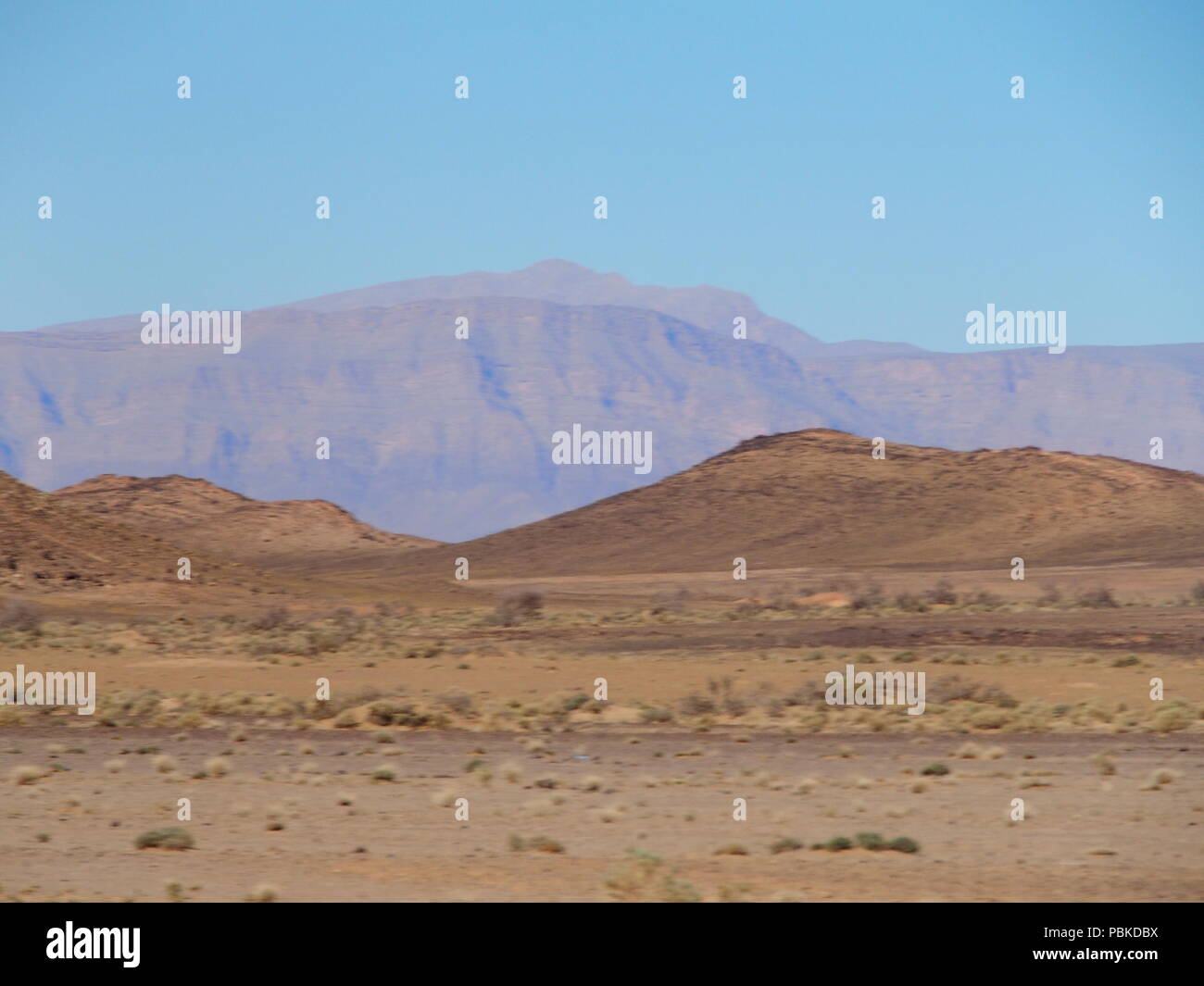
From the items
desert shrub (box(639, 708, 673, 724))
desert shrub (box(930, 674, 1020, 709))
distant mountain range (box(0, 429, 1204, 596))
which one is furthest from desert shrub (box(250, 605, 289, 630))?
desert shrub (box(930, 674, 1020, 709))

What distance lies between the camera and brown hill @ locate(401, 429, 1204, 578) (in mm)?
93000

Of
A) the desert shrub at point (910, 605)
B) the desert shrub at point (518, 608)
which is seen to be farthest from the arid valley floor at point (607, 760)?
the desert shrub at point (910, 605)

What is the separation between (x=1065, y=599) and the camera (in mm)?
60219

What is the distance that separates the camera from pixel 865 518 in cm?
10388

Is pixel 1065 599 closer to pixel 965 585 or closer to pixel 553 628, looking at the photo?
pixel 965 585

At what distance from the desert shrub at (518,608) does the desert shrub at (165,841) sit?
129ft

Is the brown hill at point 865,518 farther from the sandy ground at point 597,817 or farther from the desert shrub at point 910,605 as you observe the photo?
the sandy ground at point 597,817

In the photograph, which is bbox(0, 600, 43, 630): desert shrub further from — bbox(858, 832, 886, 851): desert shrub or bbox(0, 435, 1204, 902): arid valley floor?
bbox(858, 832, 886, 851): desert shrub

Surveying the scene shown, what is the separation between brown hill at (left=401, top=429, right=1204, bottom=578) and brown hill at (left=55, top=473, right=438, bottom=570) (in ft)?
35.0

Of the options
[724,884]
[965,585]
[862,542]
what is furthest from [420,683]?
[862,542]

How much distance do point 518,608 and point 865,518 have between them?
54.4 meters

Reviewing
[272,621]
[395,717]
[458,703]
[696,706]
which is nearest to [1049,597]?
[272,621]

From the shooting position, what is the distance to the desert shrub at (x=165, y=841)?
12.6 metres
